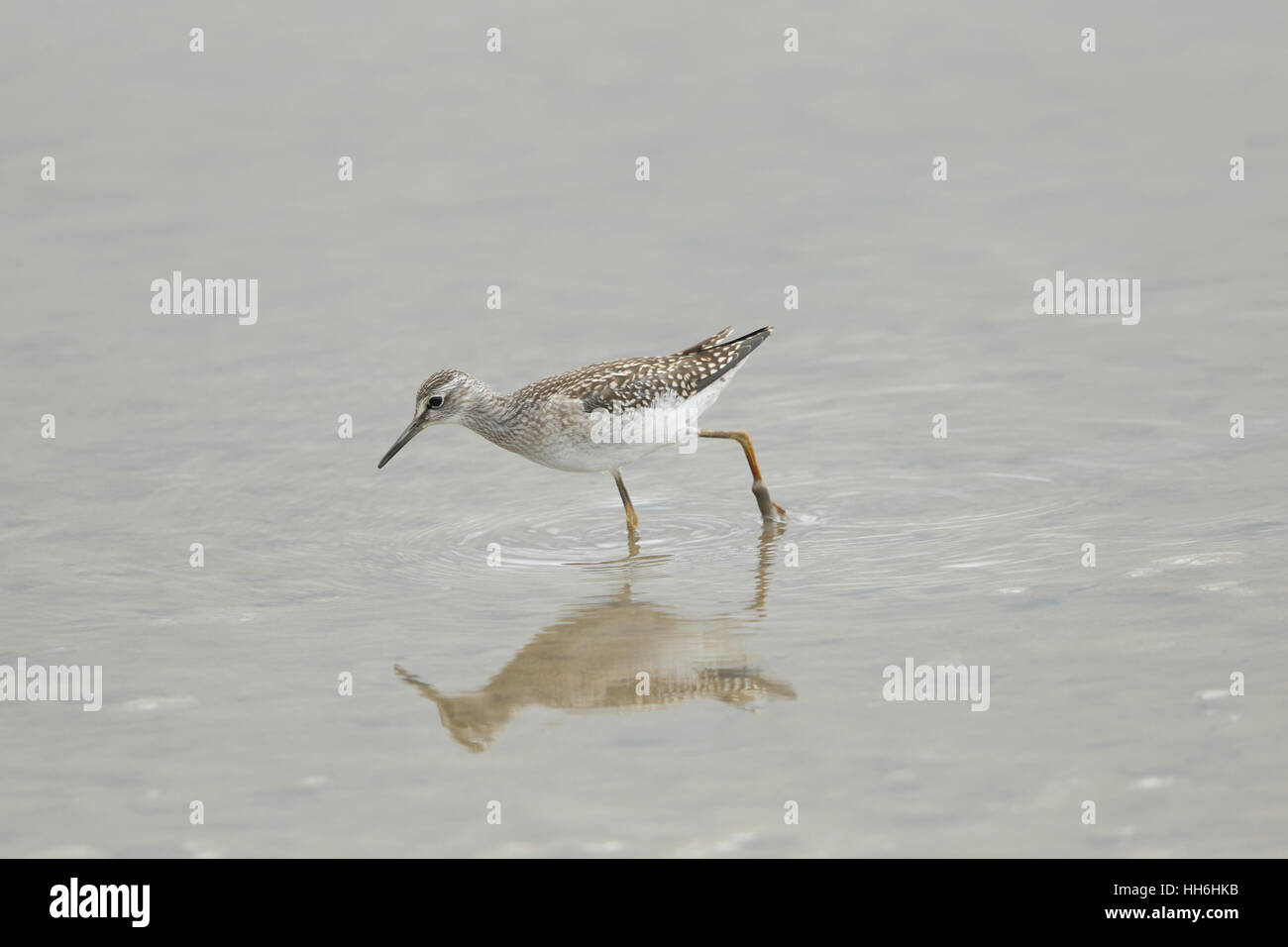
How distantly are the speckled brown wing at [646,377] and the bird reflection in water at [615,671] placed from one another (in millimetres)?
1694

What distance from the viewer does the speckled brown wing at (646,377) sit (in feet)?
33.7

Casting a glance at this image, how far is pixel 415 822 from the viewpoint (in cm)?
671

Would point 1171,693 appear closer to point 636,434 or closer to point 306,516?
point 636,434

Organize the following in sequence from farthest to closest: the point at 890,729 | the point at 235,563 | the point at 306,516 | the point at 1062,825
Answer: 1. the point at 306,516
2. the point at 235,563
3. the point at 890,729
4. the point at 1062,825

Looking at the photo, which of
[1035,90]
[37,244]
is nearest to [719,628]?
[37,244]

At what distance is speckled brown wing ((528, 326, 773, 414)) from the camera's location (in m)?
10.3

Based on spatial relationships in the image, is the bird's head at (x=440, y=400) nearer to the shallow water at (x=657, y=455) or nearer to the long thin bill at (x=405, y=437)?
the long thin bill at (x=405, y=437)

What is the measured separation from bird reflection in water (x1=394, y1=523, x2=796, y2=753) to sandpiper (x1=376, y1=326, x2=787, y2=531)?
1.48 m

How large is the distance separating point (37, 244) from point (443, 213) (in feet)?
11.6

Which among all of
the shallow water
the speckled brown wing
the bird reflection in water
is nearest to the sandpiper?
the speckled brown wing

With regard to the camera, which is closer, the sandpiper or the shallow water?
→ the shallow water

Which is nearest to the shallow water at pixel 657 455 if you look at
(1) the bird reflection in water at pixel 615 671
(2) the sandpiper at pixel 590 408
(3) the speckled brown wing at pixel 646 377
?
(1) the bird reflection in water at pixel 615 671

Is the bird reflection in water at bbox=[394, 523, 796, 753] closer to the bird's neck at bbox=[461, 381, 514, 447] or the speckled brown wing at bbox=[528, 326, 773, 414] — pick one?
the speckled brown wing at bbox=[528, 326, 773, 414]

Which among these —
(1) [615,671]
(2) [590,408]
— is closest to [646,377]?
(2) [590,408]
